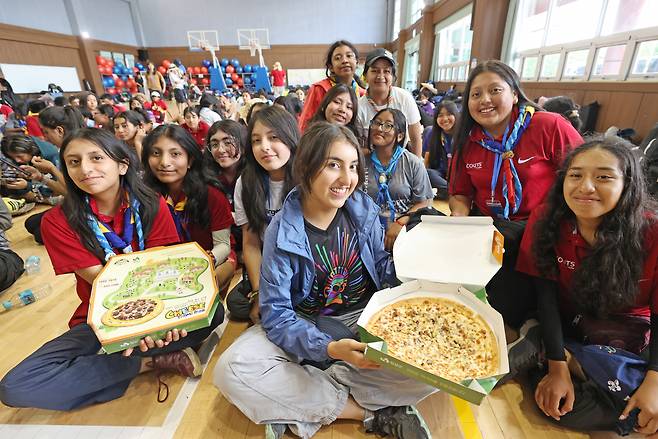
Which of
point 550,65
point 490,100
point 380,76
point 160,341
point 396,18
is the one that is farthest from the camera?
point 396,18

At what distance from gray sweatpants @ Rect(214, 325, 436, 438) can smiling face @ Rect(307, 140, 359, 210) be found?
57 cm

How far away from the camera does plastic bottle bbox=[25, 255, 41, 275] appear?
2.35 m

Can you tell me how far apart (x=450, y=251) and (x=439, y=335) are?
12.0 inches

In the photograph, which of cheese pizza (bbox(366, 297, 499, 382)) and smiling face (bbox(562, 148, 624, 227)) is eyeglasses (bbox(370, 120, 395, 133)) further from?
cheese pizza (bbox(366, 297, 499, 382))

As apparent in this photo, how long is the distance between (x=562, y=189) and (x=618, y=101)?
321 centimetres

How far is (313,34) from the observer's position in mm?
14531

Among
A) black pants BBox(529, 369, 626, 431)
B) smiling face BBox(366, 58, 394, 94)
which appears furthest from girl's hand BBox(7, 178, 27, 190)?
black pants BBox(529, 369, 626, 431)

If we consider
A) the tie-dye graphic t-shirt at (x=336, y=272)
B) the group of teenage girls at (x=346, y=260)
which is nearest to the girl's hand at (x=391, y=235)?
the group of teenage girls at (x=346, y=260)

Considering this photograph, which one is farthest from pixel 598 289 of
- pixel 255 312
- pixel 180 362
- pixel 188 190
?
pixel 188 190

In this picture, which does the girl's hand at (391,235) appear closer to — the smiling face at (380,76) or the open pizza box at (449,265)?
the open pizza box at (449,265)

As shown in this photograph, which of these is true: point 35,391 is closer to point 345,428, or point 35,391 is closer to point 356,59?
point 345,428

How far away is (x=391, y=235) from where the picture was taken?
5.63 ft

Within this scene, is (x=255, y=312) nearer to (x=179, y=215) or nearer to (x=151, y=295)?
(x=151, y=295)

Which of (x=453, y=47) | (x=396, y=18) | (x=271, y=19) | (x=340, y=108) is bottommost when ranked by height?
(x=340, y=108)
